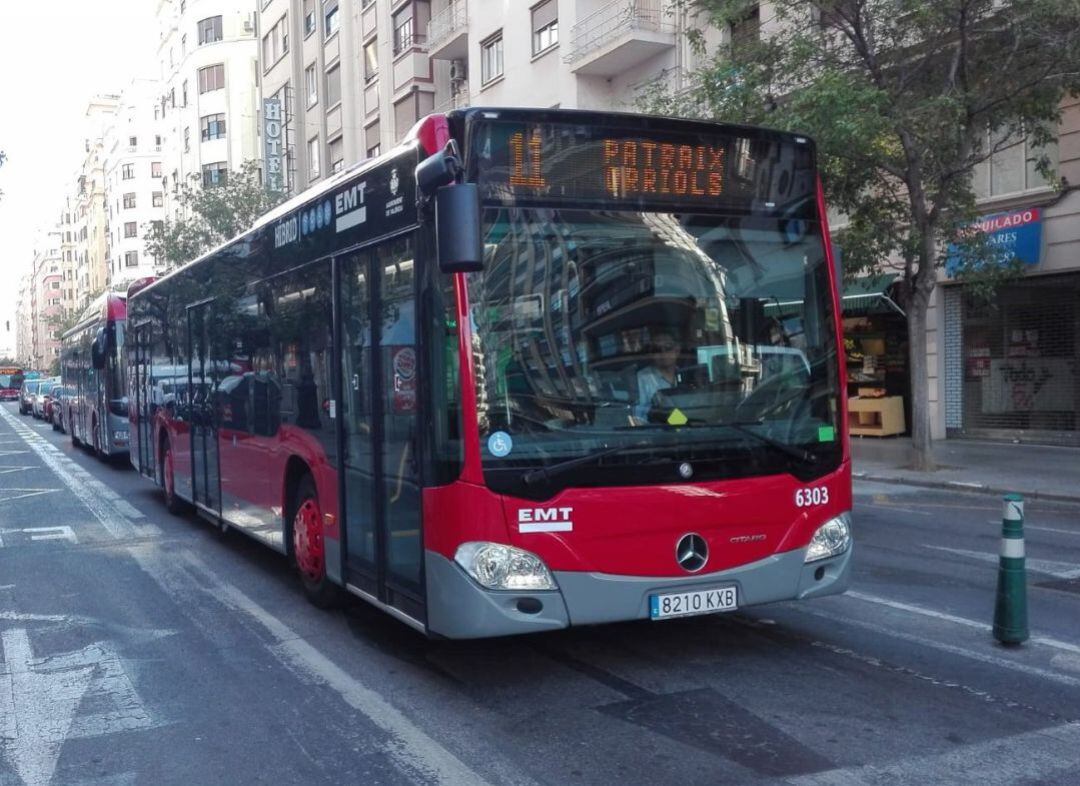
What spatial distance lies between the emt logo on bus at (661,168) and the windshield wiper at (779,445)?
1.25 metres

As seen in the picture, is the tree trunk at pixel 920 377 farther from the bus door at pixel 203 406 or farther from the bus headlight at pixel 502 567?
the bus headlight at pixel 502 567

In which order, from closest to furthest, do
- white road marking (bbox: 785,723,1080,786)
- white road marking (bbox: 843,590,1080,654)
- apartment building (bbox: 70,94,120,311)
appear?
white road marking (bbox: 785,723,1080,786) → white road marking (bbox: 843,590,1080,654) → apartment building (bbox: 70,94,120,311)

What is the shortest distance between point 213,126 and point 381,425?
2486 inches

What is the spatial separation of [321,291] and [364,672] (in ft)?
8.28

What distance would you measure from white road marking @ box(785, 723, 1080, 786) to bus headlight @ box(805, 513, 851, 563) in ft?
4.69

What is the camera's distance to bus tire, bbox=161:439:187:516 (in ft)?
42.7

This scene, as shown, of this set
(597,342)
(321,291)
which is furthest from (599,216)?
(321,291)

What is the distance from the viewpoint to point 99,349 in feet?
64.7

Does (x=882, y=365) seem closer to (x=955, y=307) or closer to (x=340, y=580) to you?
(x=955, y=307)

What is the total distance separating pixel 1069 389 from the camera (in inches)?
774

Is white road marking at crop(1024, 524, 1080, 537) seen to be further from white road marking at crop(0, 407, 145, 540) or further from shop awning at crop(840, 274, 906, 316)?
shop awning at crop(840, 274, 906, 316)

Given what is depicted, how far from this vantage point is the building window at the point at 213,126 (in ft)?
210

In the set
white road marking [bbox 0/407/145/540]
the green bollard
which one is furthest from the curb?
white road marking [bbox 0/407/145/540]

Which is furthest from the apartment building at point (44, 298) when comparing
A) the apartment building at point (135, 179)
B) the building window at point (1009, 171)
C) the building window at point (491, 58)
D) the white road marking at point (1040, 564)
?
the white road marking at point (1040, 564)
